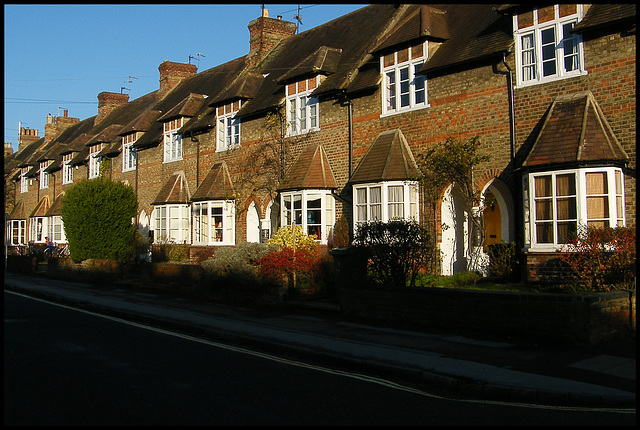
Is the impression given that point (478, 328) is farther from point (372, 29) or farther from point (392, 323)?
point (372, 29)

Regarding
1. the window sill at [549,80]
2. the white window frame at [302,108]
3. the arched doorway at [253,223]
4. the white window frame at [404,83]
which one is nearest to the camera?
the window sill at [549,80]

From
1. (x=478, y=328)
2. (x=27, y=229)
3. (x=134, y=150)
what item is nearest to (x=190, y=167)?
(x=134, y=150)

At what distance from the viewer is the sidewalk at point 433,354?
23.4 feet

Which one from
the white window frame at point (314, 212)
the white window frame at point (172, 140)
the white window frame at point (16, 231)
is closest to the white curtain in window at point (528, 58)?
the white window frame at point (314, 212)

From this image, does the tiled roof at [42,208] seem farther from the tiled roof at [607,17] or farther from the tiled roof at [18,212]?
the tiled roof at [607,17]

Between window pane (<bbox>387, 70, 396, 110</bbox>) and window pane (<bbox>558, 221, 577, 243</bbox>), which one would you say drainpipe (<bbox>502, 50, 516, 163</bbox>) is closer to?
window pane (<bbox>558, 221, 577, 243</bbox>)

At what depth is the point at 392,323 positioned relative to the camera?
1195 cm

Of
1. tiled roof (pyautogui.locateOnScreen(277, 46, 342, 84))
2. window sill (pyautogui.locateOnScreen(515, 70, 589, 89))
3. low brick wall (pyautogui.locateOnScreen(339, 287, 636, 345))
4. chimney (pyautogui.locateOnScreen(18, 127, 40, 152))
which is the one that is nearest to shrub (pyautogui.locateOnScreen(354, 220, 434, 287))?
low brick wall (pyautogui.locateOnScreen(339, 287, 636, 345))

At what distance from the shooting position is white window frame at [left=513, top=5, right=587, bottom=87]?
14516 millimetres

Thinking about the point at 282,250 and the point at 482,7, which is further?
the point at 482,7

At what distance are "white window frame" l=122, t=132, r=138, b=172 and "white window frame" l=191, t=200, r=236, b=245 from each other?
9.89m

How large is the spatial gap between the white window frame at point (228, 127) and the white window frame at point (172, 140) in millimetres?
4010

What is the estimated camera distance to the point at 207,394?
6.88m

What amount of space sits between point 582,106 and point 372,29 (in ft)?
34.7
